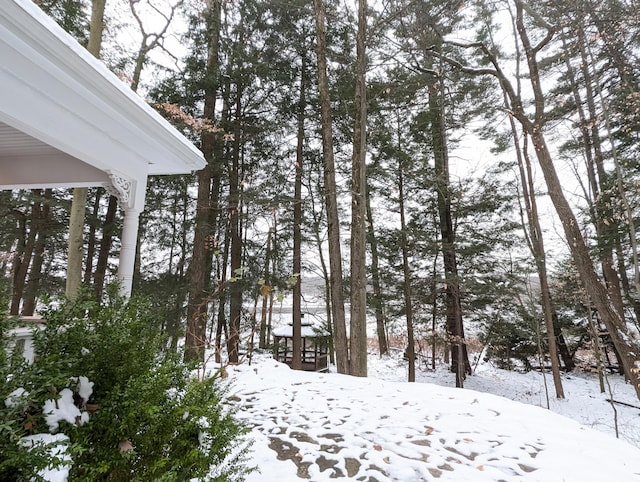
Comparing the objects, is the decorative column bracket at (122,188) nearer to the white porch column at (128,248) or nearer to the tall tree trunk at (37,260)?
the white porch column at (128,248)

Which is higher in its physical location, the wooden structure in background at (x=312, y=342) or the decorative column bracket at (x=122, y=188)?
the decorative column bracket at (x=122, y=188)

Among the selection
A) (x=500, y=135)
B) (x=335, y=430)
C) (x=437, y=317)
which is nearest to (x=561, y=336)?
(x=437, y=317)

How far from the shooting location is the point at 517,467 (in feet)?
7.40

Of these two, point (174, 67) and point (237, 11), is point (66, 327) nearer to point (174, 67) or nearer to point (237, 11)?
point (174, 67)

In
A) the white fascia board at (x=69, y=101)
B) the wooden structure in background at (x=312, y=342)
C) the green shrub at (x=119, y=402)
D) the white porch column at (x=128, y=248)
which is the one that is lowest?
the wooden structure in background at (x=312, y=342)

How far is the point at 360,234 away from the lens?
5.84 meters

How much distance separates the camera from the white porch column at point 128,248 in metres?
3.19

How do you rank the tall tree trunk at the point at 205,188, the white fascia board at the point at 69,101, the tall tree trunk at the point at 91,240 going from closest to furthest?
the white fascia board at the point at 69,101 < the tall tree trunk at the point at 205,188 < the tall tree trunk at the point at 91,240

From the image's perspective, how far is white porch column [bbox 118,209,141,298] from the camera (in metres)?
3.19

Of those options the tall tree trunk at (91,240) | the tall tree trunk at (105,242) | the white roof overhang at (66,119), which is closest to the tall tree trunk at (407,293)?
the white roof overhang at (66,119)

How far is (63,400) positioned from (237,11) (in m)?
10.5

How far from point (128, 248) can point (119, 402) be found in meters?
2.23

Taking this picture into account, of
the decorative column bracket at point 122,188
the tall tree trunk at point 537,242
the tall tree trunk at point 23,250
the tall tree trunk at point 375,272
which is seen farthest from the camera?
the tall tree trunk at point 375,272

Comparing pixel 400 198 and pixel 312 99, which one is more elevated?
pixel 312 99
